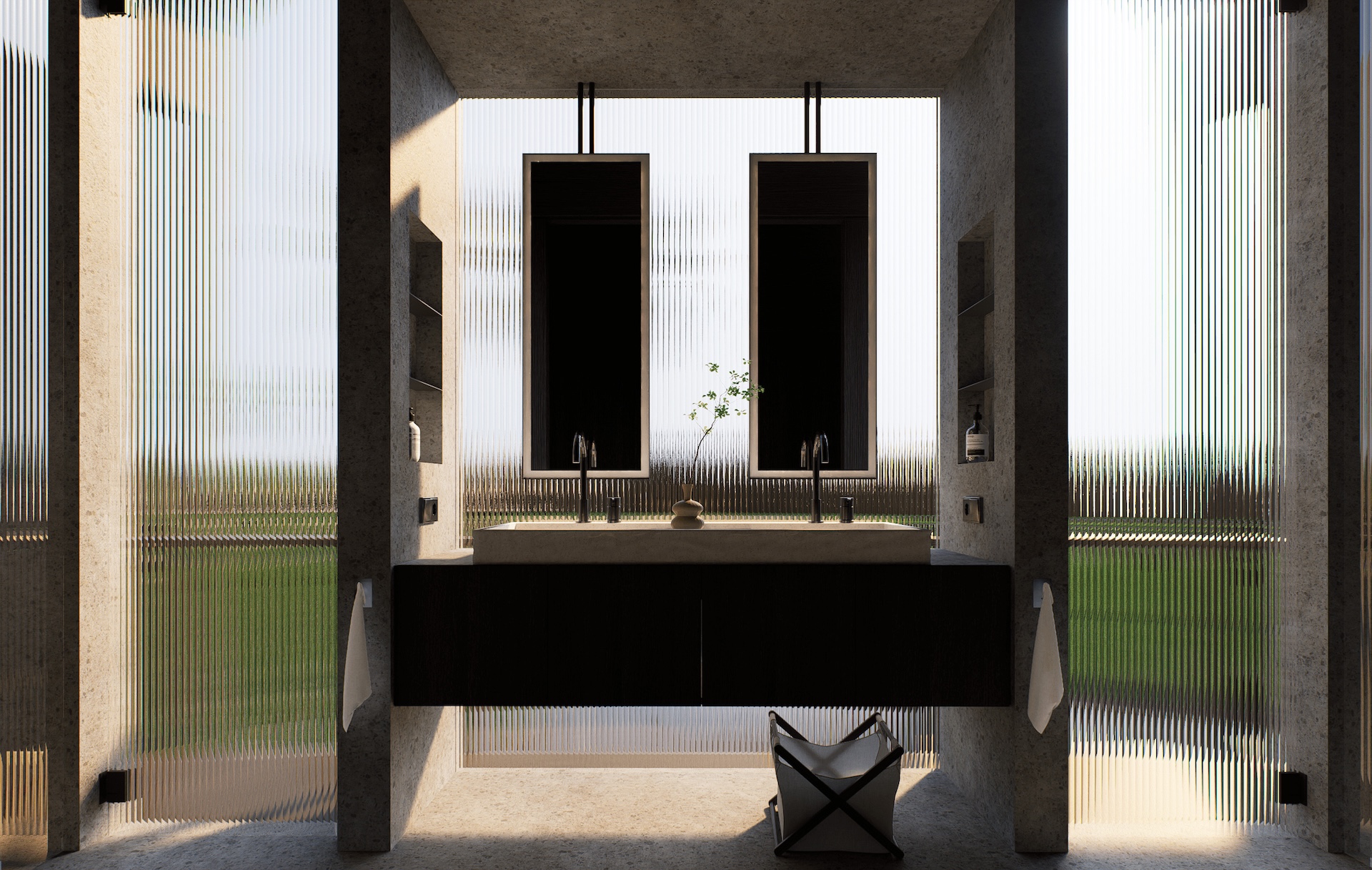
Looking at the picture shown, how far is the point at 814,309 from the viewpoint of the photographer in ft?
10.7

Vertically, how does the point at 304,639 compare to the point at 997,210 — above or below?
below

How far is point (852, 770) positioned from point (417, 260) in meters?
2.57

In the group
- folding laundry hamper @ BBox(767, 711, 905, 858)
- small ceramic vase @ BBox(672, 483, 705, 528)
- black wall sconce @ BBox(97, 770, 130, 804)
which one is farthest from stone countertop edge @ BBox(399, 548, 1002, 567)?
black wall sconce @ BBox(97, 770, 130, 804)

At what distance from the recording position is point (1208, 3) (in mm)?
2840

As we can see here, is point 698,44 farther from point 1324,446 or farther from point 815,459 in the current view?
point 1324,446

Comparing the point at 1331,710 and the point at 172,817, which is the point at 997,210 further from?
the point at 172,817

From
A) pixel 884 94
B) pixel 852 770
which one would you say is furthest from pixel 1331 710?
pixel 884 94

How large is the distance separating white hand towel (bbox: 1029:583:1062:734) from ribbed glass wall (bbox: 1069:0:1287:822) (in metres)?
0.48

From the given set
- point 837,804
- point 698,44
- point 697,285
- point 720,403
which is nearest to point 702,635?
point 837,804

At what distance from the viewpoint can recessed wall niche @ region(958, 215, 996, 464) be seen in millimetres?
3080

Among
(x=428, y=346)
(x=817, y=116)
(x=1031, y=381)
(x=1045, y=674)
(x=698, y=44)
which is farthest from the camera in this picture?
(x=817, y=116)

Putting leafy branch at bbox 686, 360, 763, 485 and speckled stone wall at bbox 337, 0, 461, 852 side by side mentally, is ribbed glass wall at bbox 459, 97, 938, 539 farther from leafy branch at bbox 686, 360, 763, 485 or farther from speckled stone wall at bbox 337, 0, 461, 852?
speckled stone wall at bbox 337, 0, 461, 852

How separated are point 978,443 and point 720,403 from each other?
105cm

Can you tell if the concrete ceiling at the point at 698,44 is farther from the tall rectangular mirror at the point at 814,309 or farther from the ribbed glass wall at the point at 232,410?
the ribbed glass wall at the point at 232,410
